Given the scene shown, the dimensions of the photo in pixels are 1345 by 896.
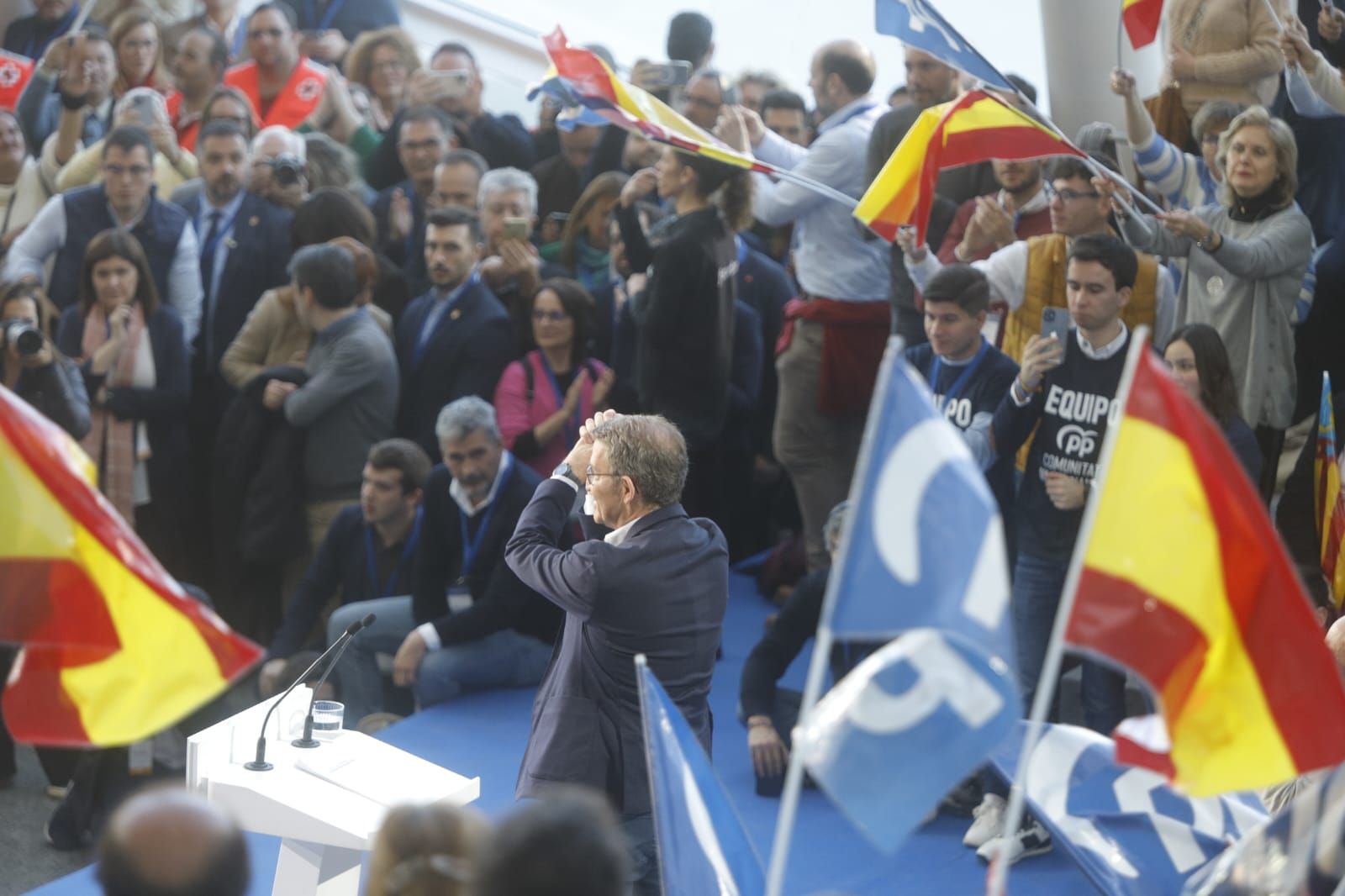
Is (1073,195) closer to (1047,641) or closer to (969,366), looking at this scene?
(969,366)

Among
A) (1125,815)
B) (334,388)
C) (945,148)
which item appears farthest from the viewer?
(334,388)

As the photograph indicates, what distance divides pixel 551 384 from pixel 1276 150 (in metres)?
2.79

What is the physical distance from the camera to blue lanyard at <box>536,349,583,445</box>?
22.5ft

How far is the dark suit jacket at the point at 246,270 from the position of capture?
24.0 feet

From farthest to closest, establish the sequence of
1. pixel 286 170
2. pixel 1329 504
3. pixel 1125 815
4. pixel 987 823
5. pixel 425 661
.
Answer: pixel 286 170, pixel 425 661, pixel 987 823, pixel 1329 504, pixel 1125 815

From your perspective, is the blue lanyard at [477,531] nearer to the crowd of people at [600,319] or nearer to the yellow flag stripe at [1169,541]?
the crowd of people at [600,319]

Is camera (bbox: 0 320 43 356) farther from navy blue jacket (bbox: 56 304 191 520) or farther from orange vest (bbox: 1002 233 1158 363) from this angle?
orange vest (bbox: 1002 233 1158 363)

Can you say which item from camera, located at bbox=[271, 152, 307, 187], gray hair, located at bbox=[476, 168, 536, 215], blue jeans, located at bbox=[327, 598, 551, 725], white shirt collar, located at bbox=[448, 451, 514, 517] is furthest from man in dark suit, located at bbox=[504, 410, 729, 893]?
camera, located at bbox=[271, 152, 307, 187]

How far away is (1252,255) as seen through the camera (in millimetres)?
5609

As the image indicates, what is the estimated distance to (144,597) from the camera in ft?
9.70

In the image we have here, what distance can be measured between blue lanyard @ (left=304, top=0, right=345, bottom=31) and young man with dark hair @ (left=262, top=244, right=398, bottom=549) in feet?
10.9

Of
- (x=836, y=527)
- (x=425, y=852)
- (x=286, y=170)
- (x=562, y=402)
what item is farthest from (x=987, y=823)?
(x=286, y=170)

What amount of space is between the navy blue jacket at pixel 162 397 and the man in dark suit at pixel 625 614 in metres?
3.26

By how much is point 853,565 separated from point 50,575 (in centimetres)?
135
